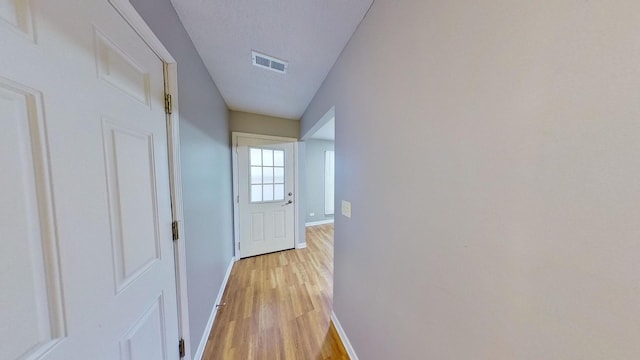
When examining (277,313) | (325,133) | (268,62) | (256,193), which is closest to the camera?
(268,62)

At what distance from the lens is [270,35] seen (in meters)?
1.34

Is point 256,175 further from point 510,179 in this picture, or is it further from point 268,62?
point 510,179

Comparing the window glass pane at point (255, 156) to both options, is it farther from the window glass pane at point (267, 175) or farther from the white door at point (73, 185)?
the white door at point (73, 185)

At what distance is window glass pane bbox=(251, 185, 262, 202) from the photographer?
2955 millimetres

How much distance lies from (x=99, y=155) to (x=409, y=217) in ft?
3.83

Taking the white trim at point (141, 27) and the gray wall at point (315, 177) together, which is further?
the gray wall at point (315, 177)

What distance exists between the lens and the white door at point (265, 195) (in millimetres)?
2900

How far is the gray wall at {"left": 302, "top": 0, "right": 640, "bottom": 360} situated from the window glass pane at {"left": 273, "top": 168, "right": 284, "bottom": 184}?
7.38ft

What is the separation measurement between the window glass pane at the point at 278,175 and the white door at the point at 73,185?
217cm

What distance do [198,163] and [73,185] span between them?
1.05m

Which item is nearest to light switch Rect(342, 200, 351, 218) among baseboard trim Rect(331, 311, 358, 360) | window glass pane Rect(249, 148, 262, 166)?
baseboard trim Rect(331, 311, 358, 360)

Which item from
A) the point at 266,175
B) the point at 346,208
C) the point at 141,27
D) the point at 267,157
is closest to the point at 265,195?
the point at 266,175

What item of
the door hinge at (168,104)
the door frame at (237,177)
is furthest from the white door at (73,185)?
the door frame at (237,177)

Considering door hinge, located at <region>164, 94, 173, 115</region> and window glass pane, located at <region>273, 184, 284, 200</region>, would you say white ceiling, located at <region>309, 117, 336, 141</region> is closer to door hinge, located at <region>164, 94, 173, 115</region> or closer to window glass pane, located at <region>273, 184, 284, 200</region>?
window glass pane, located at <region>273, 184, 284, 200</region>
